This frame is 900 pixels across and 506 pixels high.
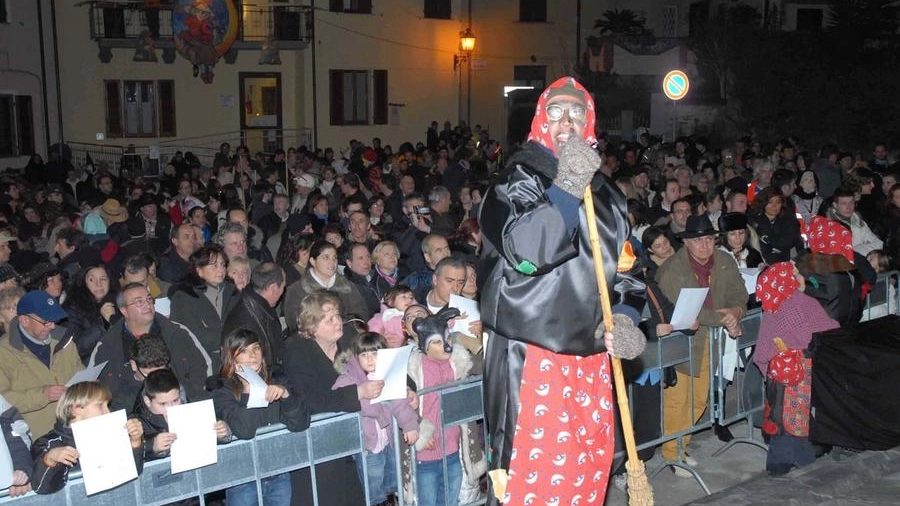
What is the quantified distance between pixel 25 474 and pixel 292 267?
457 centimetres

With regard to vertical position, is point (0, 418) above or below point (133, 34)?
below

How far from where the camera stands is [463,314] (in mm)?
6836

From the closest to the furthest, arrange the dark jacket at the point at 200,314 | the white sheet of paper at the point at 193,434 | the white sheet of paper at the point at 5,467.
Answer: the white sheet of paper at the point at 5,467, the white sheet of paper at the point at 193,434, the dark jacket at the point at 200,314

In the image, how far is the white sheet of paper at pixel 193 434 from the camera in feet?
16.0

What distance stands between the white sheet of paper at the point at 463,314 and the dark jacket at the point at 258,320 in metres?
1.23

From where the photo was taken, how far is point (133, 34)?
28.1 metres

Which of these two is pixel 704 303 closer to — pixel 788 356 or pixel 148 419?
pixel 788 356

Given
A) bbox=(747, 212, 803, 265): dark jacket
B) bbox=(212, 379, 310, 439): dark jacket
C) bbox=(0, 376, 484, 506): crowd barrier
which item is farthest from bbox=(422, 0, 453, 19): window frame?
bbox=(212, 379, 310, 439): dark jacket

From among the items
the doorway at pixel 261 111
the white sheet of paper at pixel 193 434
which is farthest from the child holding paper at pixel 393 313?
the doorway at pixel 261 111

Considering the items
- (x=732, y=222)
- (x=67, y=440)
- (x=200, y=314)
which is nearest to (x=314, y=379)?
(x=67, y=440)

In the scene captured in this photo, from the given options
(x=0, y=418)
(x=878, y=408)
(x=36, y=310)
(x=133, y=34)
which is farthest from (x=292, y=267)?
(x=133, y=34)

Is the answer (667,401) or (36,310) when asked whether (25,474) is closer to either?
(36,310)

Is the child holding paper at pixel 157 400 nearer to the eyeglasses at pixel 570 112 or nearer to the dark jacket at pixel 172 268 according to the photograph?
the eyeglasses at pixel 570 112

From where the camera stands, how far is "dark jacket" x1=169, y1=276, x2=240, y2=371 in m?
7.68
